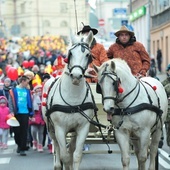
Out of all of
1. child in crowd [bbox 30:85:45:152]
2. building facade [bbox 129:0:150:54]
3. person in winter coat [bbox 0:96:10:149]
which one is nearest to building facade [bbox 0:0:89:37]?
building facade [bbox 129:0:150:54]

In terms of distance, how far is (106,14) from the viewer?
148m

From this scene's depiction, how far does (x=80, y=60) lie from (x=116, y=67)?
0.54 metres

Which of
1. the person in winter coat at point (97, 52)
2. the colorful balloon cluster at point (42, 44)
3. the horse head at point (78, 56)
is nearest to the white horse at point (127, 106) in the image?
the horse head at point (78, 56)

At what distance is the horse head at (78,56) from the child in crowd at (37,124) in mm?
7304

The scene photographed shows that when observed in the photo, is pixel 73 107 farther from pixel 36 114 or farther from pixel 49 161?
pixel 36 114

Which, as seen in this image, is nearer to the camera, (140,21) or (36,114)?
(36,114)

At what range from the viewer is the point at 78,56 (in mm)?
12328

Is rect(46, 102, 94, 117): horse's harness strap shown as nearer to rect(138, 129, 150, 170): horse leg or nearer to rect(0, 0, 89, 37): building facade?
rect(138, 129, 150, 170): horse leg

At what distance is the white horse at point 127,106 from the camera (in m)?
12.1

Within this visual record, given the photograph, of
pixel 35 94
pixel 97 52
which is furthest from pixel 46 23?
pixel 97 52

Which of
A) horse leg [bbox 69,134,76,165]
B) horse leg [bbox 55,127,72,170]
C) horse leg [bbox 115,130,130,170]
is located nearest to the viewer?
horse leg [bbox 115,130,130,170]

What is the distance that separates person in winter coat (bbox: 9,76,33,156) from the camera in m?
18.9

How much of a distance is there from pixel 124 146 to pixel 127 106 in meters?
0.62

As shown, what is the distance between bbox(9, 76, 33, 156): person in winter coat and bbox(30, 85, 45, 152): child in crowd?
22.6 inches
